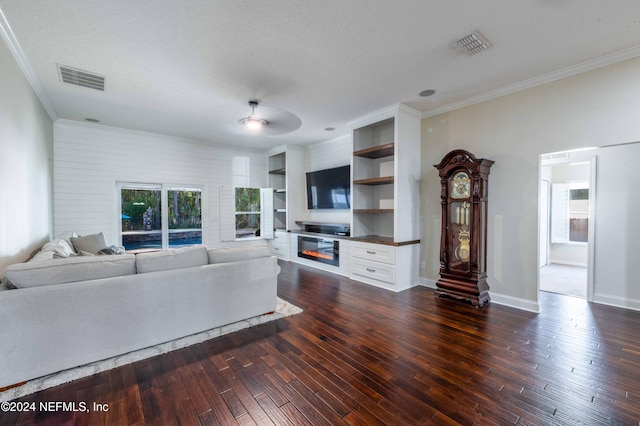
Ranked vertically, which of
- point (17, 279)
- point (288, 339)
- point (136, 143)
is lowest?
point (288, 339)

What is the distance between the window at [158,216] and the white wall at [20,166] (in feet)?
4.93

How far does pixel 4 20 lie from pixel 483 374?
484 cm

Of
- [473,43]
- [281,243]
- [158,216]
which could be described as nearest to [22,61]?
[158,216]

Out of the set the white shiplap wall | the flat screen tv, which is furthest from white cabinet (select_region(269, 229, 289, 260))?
the white shiplap wall

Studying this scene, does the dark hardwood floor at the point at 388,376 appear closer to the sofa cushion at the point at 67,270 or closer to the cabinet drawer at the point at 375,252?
the sofa cushion at the point at 67,270

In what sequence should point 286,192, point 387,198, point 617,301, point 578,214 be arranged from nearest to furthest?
point 617,301 → point 387,198 → point 578,214 → point 286,192

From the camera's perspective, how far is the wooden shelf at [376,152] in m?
4.55

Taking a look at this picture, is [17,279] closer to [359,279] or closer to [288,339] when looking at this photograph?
[288,339]

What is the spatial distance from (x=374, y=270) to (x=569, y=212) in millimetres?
4700

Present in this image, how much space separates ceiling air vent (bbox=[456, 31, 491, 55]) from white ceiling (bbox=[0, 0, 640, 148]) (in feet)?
0.23

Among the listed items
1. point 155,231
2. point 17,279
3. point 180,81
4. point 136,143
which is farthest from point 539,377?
point 136,143

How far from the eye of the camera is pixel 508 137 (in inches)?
144

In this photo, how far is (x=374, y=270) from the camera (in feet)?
14.9

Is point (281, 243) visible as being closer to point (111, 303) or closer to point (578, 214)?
point (111, 303)
